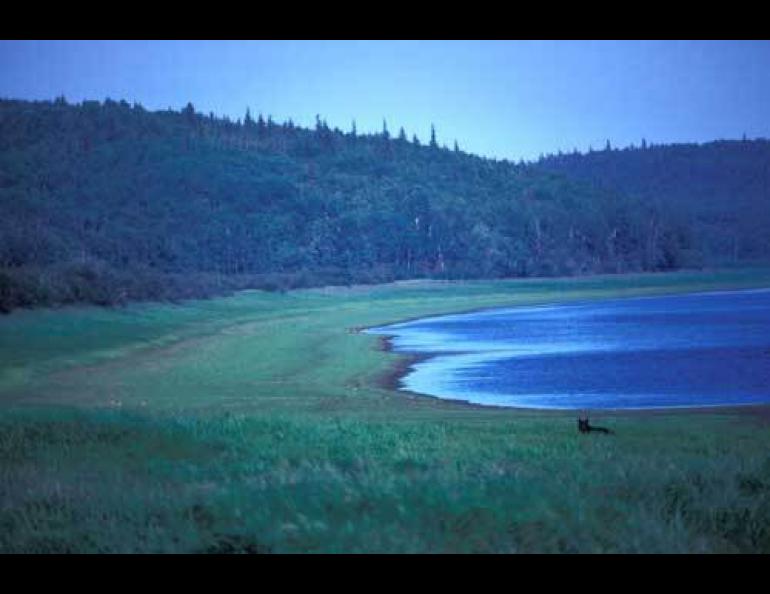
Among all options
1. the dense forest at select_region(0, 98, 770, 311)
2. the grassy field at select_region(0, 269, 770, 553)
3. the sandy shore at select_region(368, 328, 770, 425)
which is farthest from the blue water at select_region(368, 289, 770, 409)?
the dense forest at select_region(0, 98, 770, 311)

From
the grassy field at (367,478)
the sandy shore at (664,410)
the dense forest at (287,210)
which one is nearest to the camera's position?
the grassy field at (367,478)

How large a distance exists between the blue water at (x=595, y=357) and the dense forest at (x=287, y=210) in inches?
716

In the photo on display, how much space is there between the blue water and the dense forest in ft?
59.7

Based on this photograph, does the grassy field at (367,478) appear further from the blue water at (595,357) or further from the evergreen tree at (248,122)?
the evergreen tree at (248,122)

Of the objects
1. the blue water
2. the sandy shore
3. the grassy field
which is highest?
the grassy field

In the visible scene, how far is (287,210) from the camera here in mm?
112000

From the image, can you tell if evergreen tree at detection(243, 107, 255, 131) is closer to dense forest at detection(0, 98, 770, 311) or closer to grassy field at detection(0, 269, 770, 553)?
dense forest at detection(0, 98, 770, 311)

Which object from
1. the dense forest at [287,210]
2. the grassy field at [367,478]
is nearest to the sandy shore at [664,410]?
the grassy field at [367,478]

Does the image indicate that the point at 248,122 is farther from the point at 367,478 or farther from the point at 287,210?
the point at 367,478

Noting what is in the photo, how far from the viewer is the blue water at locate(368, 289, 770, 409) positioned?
29031mm

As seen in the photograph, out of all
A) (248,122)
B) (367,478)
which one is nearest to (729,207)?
(248,122)

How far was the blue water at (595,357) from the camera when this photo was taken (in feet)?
95.2

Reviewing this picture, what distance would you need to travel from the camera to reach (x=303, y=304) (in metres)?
68.1
